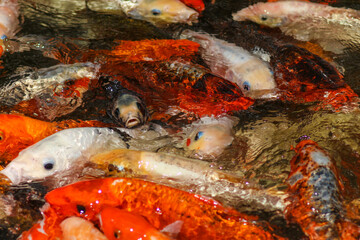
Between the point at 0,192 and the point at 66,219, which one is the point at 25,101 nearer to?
the point at 0,192

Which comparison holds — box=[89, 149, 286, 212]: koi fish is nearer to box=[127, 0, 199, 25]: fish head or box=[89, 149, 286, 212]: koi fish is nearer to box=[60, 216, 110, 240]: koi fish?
box=[60, 216, 110, 240]: koi fish

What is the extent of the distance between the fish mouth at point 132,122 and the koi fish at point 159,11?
5.93ft

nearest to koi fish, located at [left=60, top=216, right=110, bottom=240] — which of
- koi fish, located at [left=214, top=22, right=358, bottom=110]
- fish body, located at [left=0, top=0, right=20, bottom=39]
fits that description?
koi fish, located at [left=214, top=22, right=358, bottom=110]

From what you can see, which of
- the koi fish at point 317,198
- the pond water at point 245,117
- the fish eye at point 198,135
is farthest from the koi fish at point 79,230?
the koi fish at point 317,198

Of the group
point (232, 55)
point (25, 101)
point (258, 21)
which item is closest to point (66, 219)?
point (25, 101)

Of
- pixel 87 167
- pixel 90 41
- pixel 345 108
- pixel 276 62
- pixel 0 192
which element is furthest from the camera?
pixel 90 41

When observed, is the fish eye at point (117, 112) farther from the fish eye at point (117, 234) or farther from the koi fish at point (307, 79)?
the koi fish at point (307, 79)

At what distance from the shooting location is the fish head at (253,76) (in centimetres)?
409

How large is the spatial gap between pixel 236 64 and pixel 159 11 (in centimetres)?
141

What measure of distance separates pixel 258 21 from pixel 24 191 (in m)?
3.34

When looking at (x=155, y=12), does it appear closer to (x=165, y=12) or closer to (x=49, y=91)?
(x=165, y=12)

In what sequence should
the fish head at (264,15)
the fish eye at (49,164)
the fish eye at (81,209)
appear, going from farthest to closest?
the fish head at (264,15) < the fish eye at (49,164) < the fish eye at (81,209)

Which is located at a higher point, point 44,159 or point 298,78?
point 298,78

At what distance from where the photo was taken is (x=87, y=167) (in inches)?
137
